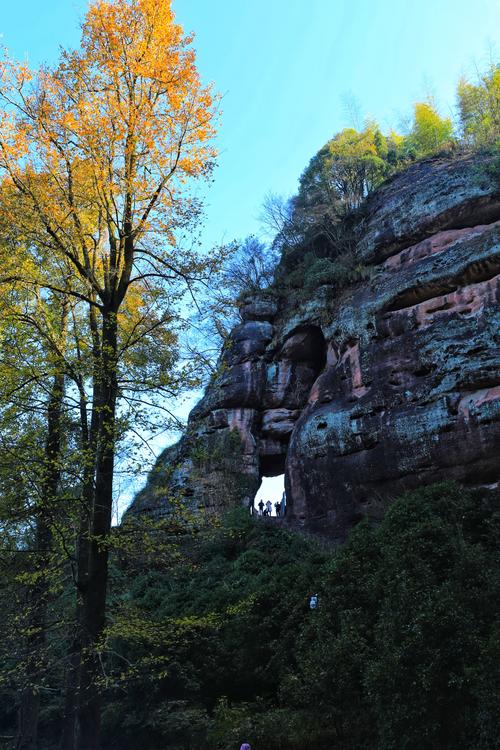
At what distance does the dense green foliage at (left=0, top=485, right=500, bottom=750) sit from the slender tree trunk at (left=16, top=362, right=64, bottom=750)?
0.89 metres

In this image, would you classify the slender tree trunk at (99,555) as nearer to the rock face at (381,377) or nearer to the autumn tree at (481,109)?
the rock face at (381,377)

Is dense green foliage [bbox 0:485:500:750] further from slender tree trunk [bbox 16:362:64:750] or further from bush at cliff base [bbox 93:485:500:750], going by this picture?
slender tree trunk [bbox 16:362:64:750]

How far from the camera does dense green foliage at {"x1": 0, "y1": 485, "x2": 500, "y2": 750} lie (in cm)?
687

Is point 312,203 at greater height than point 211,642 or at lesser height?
greater

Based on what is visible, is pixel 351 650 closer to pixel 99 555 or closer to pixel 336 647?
pixel 336 647

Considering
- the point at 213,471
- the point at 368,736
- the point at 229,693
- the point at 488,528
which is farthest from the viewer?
the point at 213,471

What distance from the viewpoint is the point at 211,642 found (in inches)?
452

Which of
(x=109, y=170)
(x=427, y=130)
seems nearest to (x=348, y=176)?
(x=427, y=130)

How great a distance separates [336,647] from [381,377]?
8843mm

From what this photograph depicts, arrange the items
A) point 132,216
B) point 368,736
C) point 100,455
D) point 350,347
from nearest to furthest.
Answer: point 100,455 < point 132,216 < point 368,736 < point 350,347

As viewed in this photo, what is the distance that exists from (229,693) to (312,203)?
22.6m

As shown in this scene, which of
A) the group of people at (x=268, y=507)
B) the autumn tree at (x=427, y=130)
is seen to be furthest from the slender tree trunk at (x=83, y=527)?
the autumn tree at (x=427, y=130)

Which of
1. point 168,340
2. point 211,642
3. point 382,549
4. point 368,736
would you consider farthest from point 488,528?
point 168,340

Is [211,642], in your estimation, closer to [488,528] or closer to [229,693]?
[229,693]
